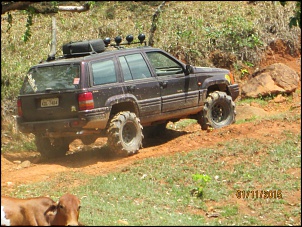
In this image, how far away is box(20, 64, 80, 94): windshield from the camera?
11.1m

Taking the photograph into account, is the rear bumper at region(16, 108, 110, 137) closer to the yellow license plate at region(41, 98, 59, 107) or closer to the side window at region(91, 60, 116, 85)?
the yellow license plate at region(41, 98, 59, 107)

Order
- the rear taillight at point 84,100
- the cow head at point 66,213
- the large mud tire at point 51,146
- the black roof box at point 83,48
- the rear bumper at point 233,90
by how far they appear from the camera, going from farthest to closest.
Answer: the rear bumper at point 233,90
the large mud tire at point 51,146
the black roof box at point 83,48
the rear taillight at point 84,100
the cow head at point 66,213

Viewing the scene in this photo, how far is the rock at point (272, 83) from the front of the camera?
17.4 metres

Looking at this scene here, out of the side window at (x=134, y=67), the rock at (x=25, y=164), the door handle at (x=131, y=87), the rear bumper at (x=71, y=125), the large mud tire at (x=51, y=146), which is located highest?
the side window at (x=134, y=67)

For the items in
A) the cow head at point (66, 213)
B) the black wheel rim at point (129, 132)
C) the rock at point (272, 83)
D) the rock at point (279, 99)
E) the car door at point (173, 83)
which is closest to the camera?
the cow head at point (66, 213)

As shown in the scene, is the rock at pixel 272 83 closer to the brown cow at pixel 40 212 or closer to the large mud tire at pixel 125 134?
A: the large mud tire at pixel 125 134

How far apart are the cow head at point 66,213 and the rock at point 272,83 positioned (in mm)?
11744

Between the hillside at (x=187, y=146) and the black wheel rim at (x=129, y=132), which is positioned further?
the black wheel rim at (x=129, y=132)

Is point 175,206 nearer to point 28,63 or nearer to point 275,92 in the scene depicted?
point 28,63

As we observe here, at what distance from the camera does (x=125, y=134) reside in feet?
38.4

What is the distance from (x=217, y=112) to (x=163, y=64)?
169 centimetres

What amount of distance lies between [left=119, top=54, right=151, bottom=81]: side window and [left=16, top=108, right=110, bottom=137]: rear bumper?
3.10 ft

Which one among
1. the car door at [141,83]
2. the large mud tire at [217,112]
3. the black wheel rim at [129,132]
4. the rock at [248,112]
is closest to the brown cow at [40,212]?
the black wheel rim at [129,132]
